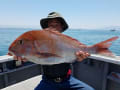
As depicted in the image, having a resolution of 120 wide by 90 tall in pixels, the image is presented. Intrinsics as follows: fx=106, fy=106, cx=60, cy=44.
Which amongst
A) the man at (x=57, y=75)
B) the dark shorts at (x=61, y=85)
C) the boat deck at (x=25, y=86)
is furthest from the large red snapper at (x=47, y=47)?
the boat deck at (x=25, y=86)

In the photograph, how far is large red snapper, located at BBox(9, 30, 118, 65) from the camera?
A: 961 mm

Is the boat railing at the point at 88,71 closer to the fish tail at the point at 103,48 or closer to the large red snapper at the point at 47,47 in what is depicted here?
the fish tail at the point at 103,48

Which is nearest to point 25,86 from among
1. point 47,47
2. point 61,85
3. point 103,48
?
point 61,85

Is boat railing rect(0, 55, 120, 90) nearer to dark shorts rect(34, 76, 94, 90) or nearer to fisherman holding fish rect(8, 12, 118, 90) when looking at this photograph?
dark shorts rect(34, 76, 94, 90)

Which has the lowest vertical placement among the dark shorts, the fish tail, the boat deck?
the boat deck

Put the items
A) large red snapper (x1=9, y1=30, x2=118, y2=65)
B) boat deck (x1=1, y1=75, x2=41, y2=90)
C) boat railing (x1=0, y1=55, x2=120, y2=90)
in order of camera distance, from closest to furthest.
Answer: large red snapper (x1=9, y1=30, x2=118, y2=65)
boat deck (x1=1, y1=75, x2=41, y2=90)
boat railing (x1=0, y1=55, x2=120, y2=90)

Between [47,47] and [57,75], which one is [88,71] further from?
[47,47]

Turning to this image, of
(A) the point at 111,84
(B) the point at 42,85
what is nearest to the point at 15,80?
(B) the point at 42,85

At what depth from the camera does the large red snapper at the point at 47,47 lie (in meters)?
0.96

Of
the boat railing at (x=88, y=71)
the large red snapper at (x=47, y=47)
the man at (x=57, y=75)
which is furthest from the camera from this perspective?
the boat railing at (x=88, y=71)

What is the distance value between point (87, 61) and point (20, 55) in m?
2.09

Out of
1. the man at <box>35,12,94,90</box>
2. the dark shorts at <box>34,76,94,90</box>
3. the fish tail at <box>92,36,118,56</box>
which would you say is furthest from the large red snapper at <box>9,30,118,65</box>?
the dark shorts at <box>34,76,94,90</box>

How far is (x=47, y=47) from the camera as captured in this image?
3.29 feet

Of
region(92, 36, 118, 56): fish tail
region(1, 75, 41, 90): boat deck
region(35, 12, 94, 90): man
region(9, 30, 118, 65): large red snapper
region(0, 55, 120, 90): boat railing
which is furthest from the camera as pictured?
region(0, 55, 120, 90): boat railing
